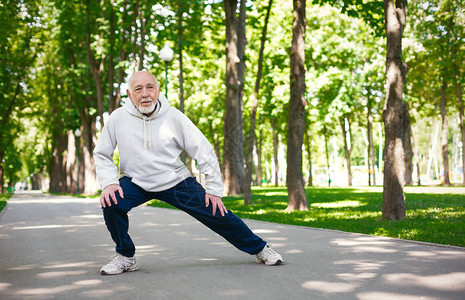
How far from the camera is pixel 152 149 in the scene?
5.14 metres

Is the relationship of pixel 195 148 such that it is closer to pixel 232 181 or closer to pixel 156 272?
pixel 156 272

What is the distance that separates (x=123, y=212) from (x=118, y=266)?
52 cm

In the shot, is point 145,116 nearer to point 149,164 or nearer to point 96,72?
point 149,164

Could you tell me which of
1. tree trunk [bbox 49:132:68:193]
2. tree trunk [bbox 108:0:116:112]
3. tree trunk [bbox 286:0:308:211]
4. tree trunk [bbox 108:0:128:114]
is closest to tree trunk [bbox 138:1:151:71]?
tree trunk [bbox 108:0:128:114]

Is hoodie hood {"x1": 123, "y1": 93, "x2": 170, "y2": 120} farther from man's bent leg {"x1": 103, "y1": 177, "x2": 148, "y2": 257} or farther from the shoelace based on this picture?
the shoelace

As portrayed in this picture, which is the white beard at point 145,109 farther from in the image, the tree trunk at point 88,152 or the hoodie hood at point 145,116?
the tree trunk at point 88,152

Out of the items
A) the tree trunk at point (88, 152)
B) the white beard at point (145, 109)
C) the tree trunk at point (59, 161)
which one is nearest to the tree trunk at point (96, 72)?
the tree trunk at point (88, 152)

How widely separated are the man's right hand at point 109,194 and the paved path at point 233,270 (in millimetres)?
679

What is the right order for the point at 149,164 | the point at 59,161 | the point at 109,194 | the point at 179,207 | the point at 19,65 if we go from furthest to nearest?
the point at 59,161 → the point at 19,65 → the point at 179,207 → the point at 149,164 → the point at 109,194

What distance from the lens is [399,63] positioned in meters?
10.3

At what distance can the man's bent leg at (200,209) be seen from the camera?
5.24m

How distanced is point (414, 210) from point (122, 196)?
9.30 metres

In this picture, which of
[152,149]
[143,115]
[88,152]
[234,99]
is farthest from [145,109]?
[88,152]

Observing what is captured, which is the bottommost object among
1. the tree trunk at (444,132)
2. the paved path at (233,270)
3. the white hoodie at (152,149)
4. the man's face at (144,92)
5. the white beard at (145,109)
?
the paved path at (233,270)
